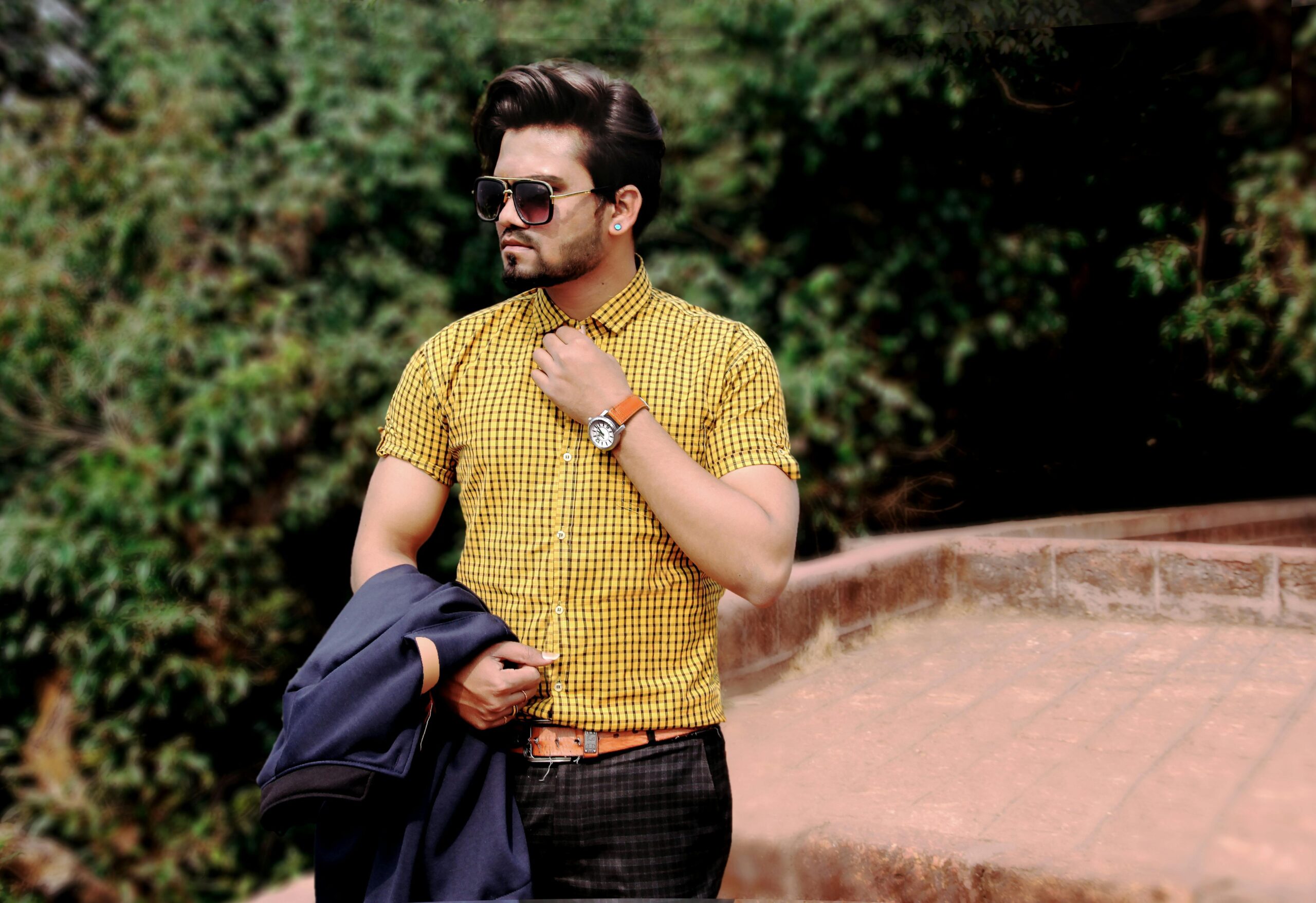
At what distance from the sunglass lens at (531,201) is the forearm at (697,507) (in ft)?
0.96

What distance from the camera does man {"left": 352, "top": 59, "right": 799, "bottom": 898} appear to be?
1496 mm

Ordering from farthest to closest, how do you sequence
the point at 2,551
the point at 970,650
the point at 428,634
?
the point at 2,551 → the point at 970,650 → the point at 428,634

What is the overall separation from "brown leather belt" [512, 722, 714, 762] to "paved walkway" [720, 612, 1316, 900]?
1202mm

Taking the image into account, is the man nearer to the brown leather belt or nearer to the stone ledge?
the brown leather belt

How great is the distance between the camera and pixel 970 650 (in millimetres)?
4359

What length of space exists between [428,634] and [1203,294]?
2.88m

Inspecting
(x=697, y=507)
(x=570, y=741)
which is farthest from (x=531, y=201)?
(x=570, y=741)

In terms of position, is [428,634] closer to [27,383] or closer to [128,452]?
[128,452]

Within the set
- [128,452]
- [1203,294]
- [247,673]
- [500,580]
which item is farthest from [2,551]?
[1203,294]

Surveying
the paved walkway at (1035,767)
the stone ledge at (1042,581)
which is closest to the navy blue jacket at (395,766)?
the paved walkway at (1035,767)

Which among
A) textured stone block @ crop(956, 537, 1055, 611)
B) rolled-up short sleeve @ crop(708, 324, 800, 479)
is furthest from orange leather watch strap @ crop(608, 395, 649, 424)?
textured stone block @ crop(956, 537, 1055, 611)

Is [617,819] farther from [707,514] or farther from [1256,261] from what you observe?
[1256,261]

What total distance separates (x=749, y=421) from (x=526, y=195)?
0.41 metres

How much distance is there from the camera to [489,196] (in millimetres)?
1526
